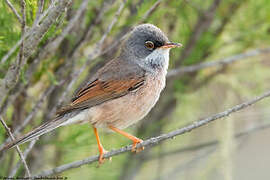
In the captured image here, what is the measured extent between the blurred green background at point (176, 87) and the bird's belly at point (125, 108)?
223 mm

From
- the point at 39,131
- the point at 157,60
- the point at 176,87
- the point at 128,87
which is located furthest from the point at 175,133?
the point at 176,87

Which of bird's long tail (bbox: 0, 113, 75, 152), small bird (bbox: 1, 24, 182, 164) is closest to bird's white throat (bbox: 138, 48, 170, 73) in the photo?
small bird (bbox: 1, 24, 182, 164)

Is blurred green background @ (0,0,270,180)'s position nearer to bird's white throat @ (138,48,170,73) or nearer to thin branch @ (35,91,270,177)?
bird's white throat @ (138,48,170,73)

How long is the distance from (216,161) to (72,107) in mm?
2175

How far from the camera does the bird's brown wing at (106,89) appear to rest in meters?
4.11

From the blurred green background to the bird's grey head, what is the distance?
12 cm

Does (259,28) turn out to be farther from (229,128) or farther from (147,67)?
(147,67)

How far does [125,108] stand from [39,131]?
3.16 feet

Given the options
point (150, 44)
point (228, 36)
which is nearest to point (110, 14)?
point (150, 44)

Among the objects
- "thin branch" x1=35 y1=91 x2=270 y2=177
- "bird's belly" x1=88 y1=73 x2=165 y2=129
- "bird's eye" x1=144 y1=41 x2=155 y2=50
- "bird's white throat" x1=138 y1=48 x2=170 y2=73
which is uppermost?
"bird's eye" x1=144 y1=41 x2=155 y2=50

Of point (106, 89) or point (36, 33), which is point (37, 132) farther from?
point (106, 89)

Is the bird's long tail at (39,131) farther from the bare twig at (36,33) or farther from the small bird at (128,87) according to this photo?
the bare twig at (36,33)

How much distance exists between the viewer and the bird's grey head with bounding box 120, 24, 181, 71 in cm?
434

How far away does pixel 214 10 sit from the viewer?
519 cm
